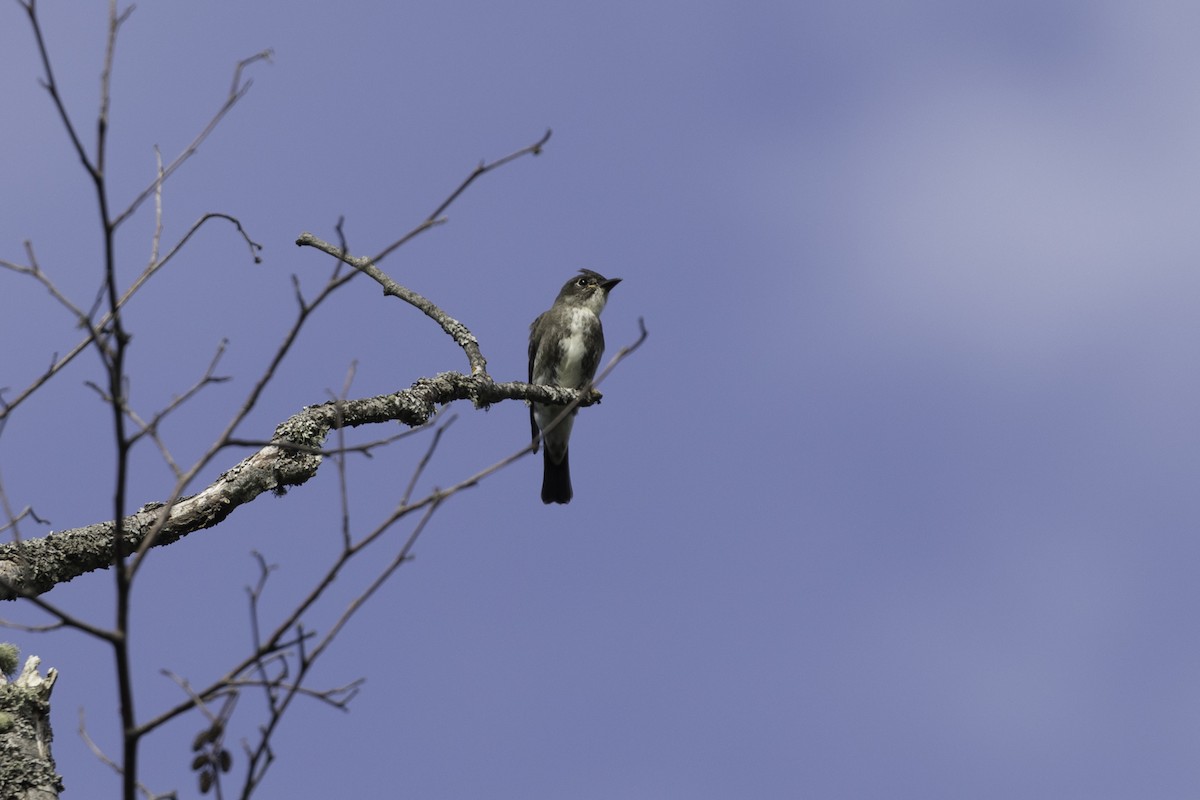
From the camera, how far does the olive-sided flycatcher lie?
9.55 m

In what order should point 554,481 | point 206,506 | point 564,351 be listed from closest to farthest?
point 206,506
point 564,351
point 554,481

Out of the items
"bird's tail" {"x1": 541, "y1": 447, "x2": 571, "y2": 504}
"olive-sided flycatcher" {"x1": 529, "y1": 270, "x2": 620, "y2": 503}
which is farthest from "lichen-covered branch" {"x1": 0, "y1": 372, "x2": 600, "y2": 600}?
"bird's tail" {"x1": 541, "y1": 447, "x2": 571, "y2": 504}

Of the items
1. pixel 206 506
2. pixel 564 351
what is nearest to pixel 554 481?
pixel 564 351

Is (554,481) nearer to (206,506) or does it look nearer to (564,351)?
(564,351)

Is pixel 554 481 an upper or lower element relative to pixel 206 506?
upper

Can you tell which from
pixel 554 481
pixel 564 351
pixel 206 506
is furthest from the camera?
pixel 554 481

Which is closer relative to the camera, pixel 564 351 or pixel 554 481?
pixel 564 351

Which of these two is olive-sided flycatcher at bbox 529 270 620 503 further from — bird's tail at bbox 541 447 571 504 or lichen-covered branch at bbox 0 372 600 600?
lichen-covered branch at bbox 0 372 600 600

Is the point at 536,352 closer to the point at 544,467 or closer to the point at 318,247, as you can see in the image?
the point at 544,467

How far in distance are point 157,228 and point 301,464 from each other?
1.87 m

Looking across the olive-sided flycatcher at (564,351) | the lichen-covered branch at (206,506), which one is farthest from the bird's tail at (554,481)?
the lichen-covered branch at (206,506)

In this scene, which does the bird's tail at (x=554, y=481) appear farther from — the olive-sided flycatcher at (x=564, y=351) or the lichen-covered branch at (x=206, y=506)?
the lichen-covered branch at (x=206, y=506)

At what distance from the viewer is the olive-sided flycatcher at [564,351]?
9547 millimetres

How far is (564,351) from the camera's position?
9.53 m
